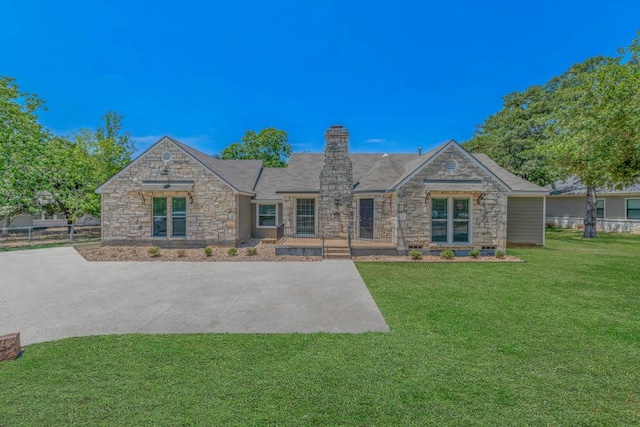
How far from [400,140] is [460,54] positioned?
10.9 m

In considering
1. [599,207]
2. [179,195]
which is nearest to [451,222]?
[179,195]

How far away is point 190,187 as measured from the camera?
47.9 feet

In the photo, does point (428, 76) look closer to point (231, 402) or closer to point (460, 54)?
point (460, 54)

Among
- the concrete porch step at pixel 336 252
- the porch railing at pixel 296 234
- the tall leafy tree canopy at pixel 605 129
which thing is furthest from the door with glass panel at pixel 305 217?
the tall leafy tree canopy at pixel 605 129

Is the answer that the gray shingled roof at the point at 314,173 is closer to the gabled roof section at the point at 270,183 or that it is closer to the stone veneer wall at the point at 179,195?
the gabled roof section at the point at 270,183

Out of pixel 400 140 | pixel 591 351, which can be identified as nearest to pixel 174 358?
pixel 591 351

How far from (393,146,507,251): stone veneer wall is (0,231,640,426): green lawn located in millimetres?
6361

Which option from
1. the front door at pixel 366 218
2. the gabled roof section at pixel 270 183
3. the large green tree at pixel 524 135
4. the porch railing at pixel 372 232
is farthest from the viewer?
the large green tree at pixel 524 135

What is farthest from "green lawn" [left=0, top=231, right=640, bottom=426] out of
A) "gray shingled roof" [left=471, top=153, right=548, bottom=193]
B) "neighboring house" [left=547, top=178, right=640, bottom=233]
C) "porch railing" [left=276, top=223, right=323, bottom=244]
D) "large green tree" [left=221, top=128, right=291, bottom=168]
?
"large green tree" [left=221, top=128, right=291, bottom=168]

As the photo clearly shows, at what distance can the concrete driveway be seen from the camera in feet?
17.7

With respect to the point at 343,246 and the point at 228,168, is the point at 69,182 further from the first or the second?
the point at 343,246

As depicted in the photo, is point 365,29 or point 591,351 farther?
point 365,29

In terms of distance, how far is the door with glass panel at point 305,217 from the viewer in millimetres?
15602

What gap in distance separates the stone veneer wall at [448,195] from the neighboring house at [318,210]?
0.14ft
